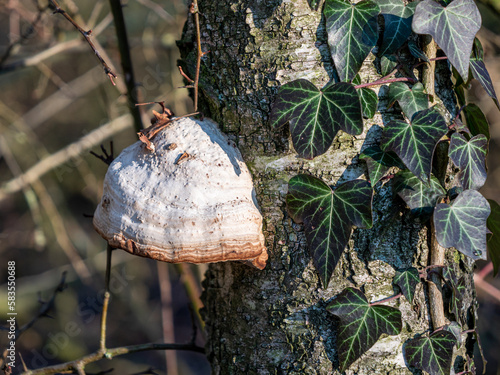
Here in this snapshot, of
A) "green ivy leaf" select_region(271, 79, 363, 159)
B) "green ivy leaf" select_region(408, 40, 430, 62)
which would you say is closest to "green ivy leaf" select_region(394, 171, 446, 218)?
"green ivy leaf" select_region(271, 79, 363, 159)

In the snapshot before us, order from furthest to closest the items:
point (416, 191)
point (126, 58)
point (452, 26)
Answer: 1. point (126, 58)
2. point (416, 191)
3. point (452, 26)

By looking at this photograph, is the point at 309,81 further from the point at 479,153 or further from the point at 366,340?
the point at 366,340

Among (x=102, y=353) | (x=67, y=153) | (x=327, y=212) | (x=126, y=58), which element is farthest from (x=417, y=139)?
(x=67, y=153)

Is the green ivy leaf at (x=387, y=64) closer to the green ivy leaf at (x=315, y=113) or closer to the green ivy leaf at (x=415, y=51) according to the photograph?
the green ivy leaf at (x=415, y=51)

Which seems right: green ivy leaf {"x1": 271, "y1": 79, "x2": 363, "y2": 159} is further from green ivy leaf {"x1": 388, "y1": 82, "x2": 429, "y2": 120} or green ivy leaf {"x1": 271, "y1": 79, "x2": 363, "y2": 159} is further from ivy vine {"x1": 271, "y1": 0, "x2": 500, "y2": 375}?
green ivy leaf {"x1": 388, "y1": 82, "x2": 429, "y2": 120}

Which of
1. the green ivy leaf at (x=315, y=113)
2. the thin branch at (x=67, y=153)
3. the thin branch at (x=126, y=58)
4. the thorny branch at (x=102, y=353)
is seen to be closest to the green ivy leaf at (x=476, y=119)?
the green ivy leaf at (x=315, y=113)

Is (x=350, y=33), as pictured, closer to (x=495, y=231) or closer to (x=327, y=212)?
(x=327, y=212)
